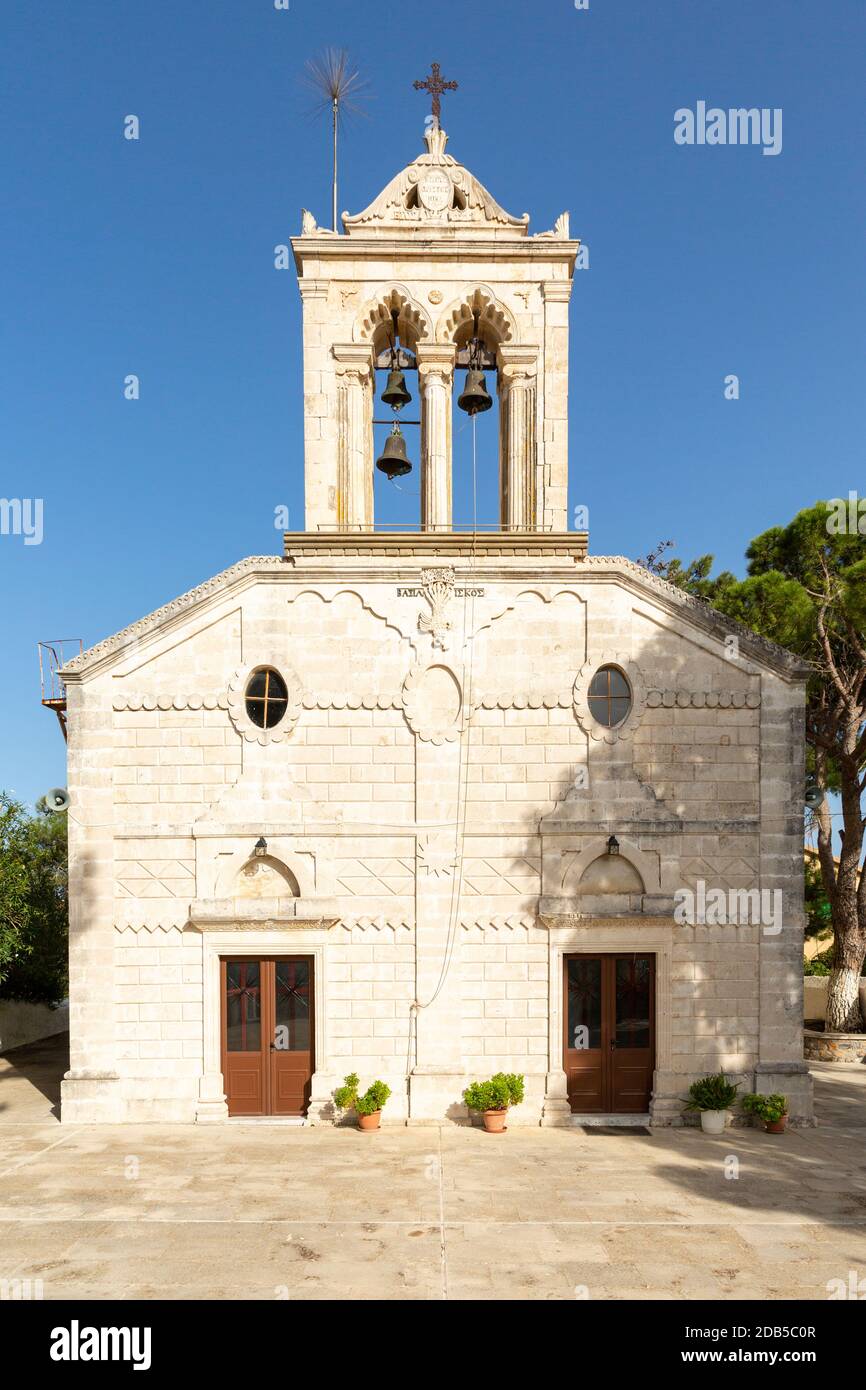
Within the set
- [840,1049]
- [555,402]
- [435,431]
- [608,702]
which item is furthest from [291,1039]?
[840,1049]

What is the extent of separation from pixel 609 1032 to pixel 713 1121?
82.1 inches

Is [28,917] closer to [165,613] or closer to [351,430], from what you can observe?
[165,613]

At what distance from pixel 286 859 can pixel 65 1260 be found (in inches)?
249

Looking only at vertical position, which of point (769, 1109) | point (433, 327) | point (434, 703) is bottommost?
point (769, 1109)

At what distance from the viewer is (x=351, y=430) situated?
1612cm

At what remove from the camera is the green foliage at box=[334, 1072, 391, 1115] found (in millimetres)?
13930

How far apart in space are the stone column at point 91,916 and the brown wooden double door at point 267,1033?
1.92 metres

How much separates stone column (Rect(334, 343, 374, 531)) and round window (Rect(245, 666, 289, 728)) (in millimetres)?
3230

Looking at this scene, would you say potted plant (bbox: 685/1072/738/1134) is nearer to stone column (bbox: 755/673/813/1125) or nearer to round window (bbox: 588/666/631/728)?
stone column (bbox: 755/673/813/1125)

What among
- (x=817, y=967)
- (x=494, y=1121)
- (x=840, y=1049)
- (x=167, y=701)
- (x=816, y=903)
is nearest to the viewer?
(x=494, y=1121)

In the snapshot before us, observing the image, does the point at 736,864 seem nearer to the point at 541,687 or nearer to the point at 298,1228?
the point at 541,687

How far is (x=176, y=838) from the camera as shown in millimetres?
14820

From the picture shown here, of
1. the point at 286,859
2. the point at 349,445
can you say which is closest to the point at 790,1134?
the point at 286,859

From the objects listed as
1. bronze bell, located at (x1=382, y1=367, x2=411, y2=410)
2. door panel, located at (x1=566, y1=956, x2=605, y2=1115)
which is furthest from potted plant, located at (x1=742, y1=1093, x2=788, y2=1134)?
bronze bell, located at (x1=382, y1=367, x2=411, y2=410)
